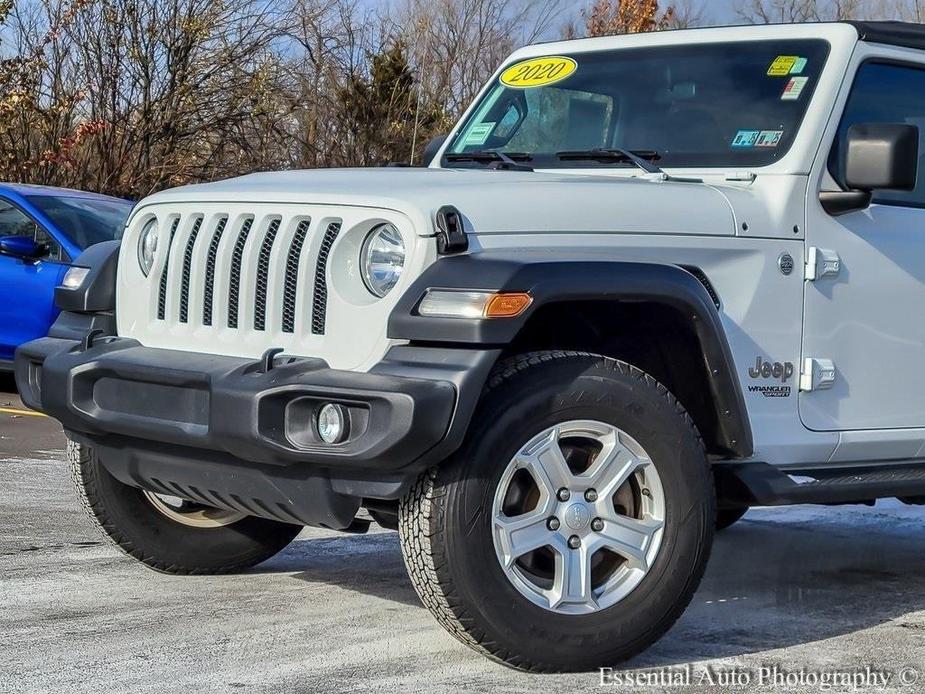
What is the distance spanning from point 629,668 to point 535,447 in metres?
0.73

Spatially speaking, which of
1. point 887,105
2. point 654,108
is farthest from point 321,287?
point 887,105

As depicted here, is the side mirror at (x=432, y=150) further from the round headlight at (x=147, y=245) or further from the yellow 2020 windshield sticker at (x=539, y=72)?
the round headlight at (x=147, y=245)

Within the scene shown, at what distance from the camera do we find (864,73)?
542cm

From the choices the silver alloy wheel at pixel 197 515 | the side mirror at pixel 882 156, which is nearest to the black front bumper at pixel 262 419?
the silver alloy wheel at pixel 197 515

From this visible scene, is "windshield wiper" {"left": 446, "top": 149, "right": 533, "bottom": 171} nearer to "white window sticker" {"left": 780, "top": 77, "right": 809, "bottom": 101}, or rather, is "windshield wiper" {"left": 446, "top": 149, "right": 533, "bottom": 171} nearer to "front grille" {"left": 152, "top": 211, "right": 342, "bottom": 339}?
"white window sticker" {"left": 780, "top": 77, "right": 809, "bottom": 101}

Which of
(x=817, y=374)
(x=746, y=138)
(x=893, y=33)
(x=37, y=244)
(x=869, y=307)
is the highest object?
(x=893, y=33)

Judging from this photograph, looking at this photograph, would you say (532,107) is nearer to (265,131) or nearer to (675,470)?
(675,470)

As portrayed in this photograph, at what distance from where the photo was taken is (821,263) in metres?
5.02

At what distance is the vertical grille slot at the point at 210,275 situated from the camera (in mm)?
4727

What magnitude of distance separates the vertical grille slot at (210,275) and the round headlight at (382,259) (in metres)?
0.57

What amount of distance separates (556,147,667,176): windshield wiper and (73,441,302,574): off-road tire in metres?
1.69

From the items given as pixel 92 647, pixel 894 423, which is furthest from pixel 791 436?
pixel 92 647

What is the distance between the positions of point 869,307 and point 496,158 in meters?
A: 1.47

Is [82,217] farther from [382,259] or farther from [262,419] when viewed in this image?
[262,419]
